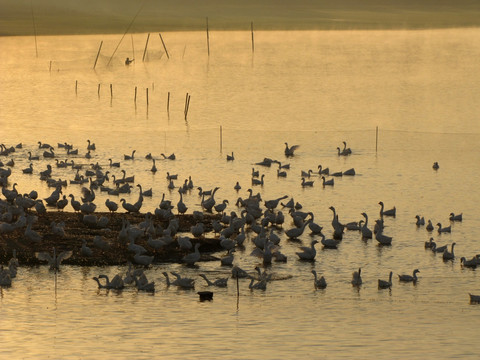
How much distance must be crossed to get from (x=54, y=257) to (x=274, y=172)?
751 inches

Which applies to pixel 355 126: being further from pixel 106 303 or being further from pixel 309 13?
pixel 309 13

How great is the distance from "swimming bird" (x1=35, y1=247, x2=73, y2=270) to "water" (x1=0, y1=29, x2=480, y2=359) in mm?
319

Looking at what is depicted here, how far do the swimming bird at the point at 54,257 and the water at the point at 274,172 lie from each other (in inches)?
12.6

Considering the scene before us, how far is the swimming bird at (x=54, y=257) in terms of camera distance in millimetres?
32469

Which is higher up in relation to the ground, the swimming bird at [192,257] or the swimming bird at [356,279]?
the swimming bird at [192,257]

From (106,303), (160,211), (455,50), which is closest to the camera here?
(106,303)

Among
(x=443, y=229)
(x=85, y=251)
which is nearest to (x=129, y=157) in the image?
(x=443, y=229)

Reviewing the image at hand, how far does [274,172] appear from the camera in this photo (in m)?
50.2

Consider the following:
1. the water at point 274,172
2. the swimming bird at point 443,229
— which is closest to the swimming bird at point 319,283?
the water at point 274,172

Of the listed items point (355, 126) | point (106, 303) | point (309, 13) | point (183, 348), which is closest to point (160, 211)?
point (106, 303)

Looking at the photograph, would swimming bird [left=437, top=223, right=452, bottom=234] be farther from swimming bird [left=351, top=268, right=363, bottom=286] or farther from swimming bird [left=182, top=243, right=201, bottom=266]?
swimming bird [left=182, top=243, right=201, bottom=266]

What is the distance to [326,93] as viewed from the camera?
86688 mm

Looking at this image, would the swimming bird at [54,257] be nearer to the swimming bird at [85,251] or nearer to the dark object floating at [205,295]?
the swimming bird at [85,251]

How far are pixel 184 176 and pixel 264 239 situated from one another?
14838 mm
